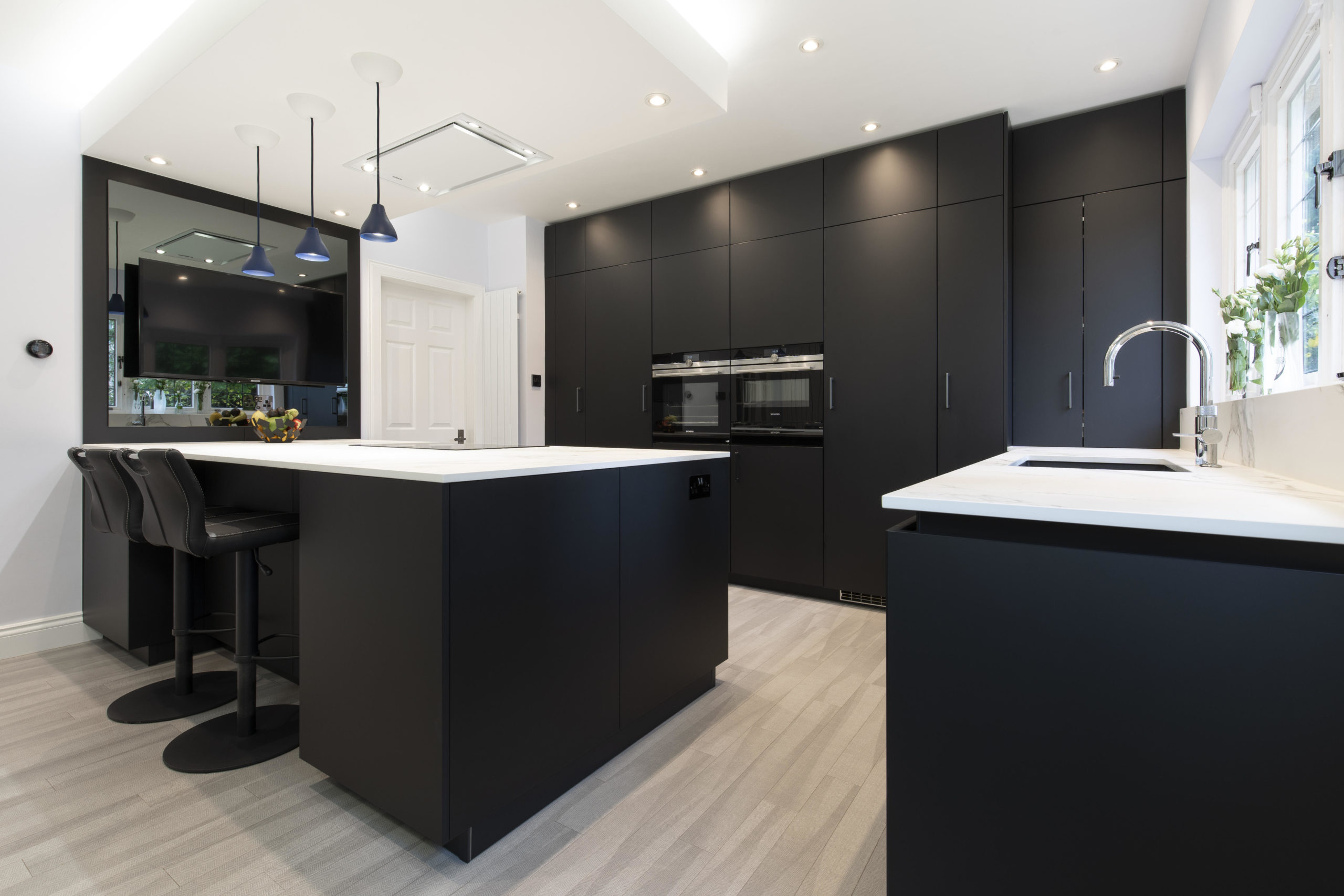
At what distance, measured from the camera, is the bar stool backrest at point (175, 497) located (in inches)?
70.8

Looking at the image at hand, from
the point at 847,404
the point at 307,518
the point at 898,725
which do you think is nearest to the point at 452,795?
the point at 307,518

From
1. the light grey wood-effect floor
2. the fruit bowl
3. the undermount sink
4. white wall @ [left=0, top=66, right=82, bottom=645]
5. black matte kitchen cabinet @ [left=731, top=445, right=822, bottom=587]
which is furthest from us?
black matte kitchen cabinet @ [left=731, top=445, right=822, bottom=587]

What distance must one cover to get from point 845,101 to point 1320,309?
2114mm

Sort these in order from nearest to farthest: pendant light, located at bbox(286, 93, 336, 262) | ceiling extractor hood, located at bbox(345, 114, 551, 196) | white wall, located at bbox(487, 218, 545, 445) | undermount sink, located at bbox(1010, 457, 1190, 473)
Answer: undermount sink, located at bbox(1010, 457, 1190, 473)
pendant light, located at bbox(286, 93, 336, 262)
ceiling extractor hood, located at bbox(345, 114, 551, 196)
white wall, located at bbox(487, 218, 545, 445)

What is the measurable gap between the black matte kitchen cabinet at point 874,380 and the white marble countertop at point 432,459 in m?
1.43

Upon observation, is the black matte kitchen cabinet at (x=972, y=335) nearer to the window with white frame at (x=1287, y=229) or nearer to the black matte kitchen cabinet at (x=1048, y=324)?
the black matte kitchen cabinet at (x=1048, y=324)

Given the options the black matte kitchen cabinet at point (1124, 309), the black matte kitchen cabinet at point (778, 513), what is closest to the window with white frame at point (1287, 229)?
the black matte kitchen cabinet at point (1124, 309)

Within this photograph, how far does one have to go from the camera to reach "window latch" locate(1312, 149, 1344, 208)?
150cm

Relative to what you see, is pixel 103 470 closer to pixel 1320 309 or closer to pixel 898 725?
pixel 898 725

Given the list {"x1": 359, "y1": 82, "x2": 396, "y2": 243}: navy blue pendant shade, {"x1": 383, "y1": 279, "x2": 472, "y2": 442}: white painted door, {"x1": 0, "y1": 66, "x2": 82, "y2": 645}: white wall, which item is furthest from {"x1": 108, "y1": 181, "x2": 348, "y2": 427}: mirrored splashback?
{"x1": 359, "y1": 82, "x2": 396, "y2": 243}: navy blue pendant shade

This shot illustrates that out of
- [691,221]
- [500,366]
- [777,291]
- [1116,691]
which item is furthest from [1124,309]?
[500,366]

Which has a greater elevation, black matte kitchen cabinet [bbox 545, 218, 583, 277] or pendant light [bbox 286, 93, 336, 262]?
black matte kitchen cabinet [bbox 545, 218, 583, 277]

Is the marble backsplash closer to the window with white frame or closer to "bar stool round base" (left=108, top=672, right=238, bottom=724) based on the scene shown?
the window with white frame

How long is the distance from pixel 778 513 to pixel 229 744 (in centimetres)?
280
